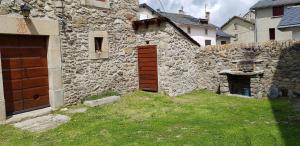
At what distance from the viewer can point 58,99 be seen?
8.33 m

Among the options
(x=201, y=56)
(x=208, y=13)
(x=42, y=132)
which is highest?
(x=208, y=13)

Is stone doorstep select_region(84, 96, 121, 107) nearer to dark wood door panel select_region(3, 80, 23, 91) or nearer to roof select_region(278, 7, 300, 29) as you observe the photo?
dark wood door panel select_region(3, 80, 23, 91)

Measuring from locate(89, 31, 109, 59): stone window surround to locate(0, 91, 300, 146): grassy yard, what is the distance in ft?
5.52

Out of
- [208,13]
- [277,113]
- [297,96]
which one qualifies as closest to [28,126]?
[277,113]

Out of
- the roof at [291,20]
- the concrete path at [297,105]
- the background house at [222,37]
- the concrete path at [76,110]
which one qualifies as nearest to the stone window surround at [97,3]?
the concrete path at [76,110]

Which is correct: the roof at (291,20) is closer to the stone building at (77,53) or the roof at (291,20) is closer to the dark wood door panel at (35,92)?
the stone building at (77,53)

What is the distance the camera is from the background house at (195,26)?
1278 inches

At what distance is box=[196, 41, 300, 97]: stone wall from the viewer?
9812mm

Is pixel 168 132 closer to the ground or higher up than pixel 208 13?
closer to the ground

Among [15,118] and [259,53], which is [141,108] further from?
[259,53]

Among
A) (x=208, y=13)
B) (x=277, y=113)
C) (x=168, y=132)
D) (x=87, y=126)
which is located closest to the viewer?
(x=168, y=132)

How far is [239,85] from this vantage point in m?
11.5

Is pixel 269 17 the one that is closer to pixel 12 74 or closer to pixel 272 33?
pixel 272 33

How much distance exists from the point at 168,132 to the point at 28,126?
319cm
